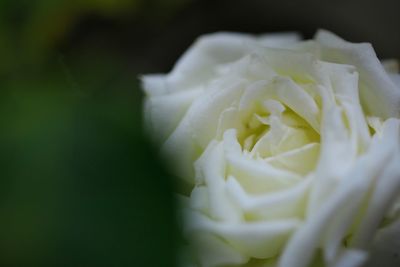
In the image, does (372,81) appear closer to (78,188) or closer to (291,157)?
(291,157)

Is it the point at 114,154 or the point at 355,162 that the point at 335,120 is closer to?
the point at 355,162

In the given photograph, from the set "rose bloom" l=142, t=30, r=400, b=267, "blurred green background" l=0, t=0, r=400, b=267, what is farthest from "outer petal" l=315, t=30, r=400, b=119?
"blurred green background" l=0, t=0, r=400, b=267

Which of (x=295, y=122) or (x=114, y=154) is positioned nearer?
(x=114, y=154)

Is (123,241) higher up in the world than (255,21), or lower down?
higher up

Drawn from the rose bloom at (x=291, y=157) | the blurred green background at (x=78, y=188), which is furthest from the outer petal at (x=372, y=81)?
the blurred green background at (x=78, y=188)

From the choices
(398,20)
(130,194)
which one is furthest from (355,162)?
(398,20)

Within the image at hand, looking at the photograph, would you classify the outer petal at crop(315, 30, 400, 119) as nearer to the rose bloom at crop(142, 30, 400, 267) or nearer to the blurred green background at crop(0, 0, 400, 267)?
the rose bloom at crop(142, 30, 400, 267)

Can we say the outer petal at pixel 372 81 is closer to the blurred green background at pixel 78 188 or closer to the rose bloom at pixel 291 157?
the rose bloom at pixel 291 157

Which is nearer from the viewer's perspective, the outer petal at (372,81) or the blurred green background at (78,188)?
the blurred green background at (78,188)
